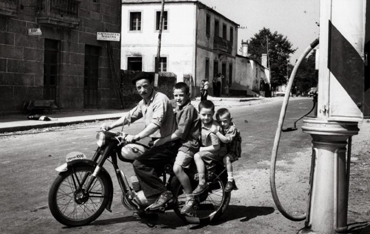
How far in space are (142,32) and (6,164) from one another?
28.9 m

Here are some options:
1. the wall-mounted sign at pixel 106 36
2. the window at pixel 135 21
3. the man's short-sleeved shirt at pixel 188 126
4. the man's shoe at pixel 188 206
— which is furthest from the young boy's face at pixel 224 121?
the window at pixel 135 21

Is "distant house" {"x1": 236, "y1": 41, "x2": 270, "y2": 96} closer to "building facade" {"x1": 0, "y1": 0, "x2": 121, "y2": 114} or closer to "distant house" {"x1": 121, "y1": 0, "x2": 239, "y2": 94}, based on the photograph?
"distant house" {"x1": 121, "y1": 0, "x2": 239, "y2": 94}

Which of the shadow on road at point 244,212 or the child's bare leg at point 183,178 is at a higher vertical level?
the child's bare leg at point 183,178

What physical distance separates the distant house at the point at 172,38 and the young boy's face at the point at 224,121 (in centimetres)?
2920

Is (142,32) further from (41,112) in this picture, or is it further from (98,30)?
(41,112)

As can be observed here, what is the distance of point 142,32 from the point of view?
118ft

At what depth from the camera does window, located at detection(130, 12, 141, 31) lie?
119ft

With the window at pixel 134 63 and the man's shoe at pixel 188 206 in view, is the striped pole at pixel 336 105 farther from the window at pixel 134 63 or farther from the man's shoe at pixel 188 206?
the window at pixel 134 63

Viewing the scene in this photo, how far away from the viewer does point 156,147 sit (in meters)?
4.62

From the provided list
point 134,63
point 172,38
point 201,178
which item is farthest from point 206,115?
point 134,63

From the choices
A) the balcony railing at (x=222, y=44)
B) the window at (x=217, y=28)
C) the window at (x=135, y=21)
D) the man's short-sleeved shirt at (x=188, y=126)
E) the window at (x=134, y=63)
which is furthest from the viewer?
the window at (x=217, y=28)

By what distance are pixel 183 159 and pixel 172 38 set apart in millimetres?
31065

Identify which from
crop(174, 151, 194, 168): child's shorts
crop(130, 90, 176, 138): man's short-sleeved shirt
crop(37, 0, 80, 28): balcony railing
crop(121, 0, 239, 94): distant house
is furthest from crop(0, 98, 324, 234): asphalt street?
crop(121, 0, 239, 94): distant house

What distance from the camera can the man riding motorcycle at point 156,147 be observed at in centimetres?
455
